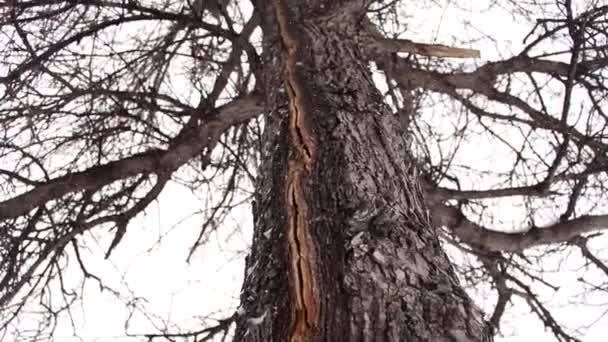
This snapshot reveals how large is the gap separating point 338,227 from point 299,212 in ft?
0.28

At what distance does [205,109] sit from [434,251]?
1.55 m

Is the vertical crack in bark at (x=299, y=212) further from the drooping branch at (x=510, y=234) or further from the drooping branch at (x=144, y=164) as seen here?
the drooping branch at (x=510, y=234)

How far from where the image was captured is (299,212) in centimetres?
130

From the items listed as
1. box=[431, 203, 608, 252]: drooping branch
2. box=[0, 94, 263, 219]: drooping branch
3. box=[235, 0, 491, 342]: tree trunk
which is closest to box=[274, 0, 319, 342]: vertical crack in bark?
box=[235, 0, 491, 342]: tree trunk

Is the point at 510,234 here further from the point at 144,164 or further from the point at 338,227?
the point at 338,227

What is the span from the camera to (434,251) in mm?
1280

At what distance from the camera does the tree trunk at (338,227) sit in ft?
3.62

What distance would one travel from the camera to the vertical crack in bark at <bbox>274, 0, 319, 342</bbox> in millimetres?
1103

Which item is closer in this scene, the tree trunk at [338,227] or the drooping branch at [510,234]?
the tree trunk at [338,227]

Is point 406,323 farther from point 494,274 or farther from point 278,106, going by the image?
point 494,274

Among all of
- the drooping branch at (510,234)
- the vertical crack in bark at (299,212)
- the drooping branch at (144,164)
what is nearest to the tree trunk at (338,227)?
the vertical crack in bark at (299,212)

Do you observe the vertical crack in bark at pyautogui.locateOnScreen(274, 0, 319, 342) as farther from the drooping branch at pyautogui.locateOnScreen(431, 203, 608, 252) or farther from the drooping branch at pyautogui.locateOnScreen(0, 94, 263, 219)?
the drooping branch at pyautogui.locateOnScreen(431, 203, 608, 252)

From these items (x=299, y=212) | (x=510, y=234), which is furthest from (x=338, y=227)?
(x=510, y=234)

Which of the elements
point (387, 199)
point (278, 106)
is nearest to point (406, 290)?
point (387, 199)
